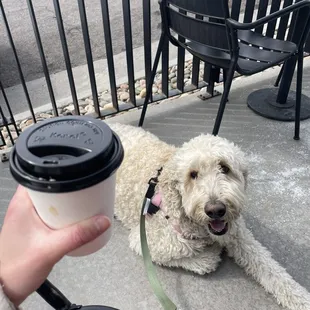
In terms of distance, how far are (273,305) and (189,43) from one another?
2.22 metres

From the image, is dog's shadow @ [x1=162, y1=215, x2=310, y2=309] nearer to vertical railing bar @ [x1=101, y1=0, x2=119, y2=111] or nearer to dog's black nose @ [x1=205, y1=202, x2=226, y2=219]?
dog's black nose @ [x1=205, y1=202, x2=226, y2=219]

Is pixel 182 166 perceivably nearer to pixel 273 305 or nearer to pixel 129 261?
pixel 129 261

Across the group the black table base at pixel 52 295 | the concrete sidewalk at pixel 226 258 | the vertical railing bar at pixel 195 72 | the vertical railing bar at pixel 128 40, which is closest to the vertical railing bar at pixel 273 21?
the vertical railing bar at pixel 195 72

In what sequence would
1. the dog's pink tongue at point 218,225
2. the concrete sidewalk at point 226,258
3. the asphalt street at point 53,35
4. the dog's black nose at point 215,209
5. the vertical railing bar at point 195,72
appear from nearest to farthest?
the dog's black nose at point 215,209 → the dog's pink tongue at point 218,225 → the concrete sidewalk at point 226,258 → the vertical railing bar at point 195,72 → the asphalt street at point 53,35

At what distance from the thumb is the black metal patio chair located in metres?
1.90

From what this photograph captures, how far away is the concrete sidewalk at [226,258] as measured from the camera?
2.08 meters

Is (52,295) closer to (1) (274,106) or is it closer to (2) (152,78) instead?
(2) (152,78)

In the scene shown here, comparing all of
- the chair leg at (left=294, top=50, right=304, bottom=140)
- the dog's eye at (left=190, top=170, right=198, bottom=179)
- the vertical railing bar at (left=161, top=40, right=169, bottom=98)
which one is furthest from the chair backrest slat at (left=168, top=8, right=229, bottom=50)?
the dog's eye at (left=190, top=170, right=198, bottom=179)

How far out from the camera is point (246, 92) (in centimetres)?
396

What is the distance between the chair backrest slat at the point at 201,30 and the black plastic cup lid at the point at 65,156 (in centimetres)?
198

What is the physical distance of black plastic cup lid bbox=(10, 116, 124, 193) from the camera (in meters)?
0.79

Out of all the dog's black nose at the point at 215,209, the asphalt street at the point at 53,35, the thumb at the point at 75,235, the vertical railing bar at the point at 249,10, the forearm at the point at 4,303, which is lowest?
the asphalt street at the point at 53,35

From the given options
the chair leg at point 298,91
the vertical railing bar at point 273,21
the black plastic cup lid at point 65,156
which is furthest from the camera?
the vertical railing bar at point 273,21

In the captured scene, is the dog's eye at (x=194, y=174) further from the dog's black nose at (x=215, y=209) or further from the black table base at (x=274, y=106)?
the black table base at (x=274, y=106)
